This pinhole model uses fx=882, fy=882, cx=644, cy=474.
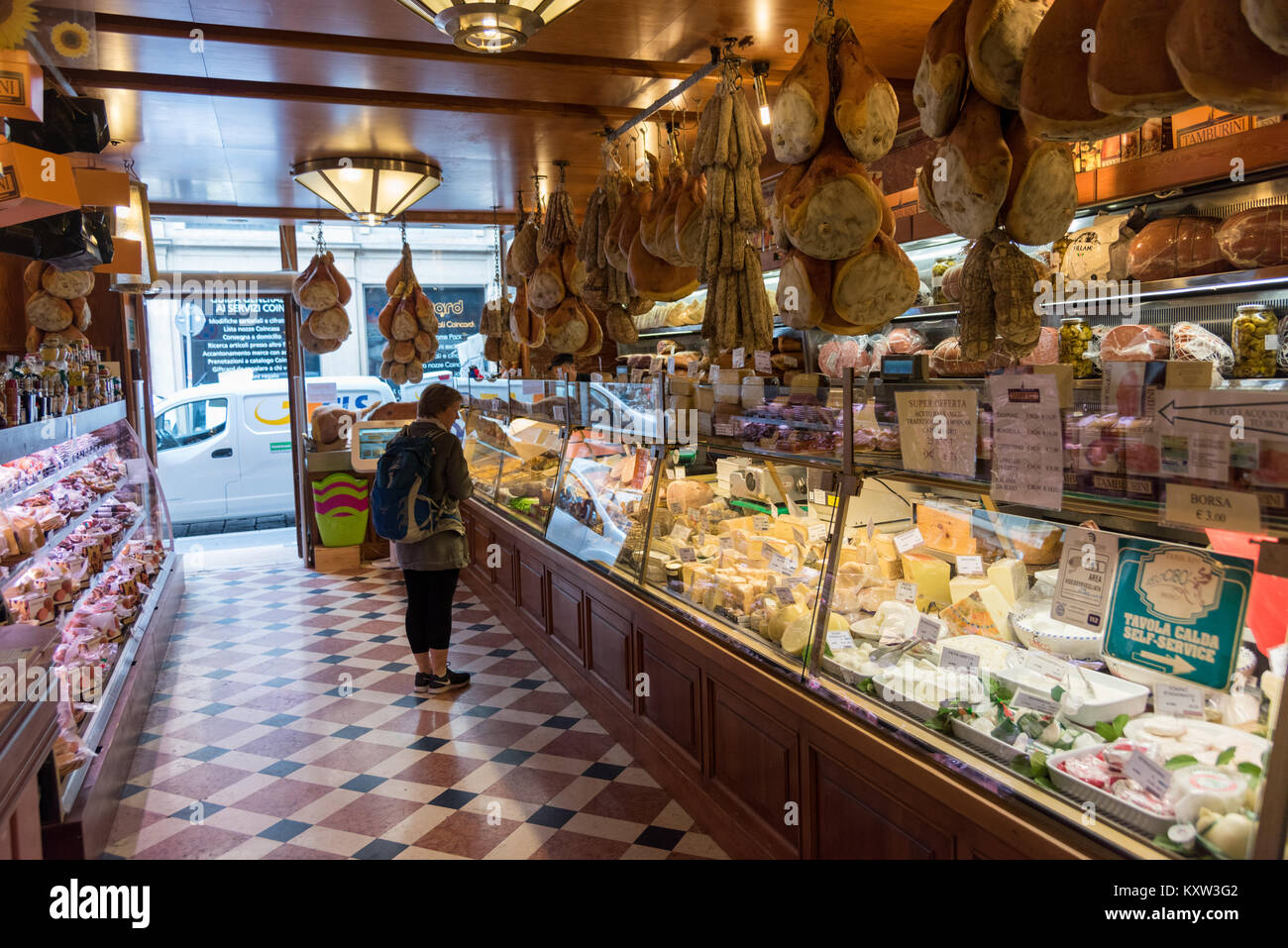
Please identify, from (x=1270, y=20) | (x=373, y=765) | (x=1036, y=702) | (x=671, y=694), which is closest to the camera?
(x=1270, y=20)

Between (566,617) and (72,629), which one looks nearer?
(72,629)

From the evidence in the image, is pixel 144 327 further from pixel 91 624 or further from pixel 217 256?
pixel 91 624

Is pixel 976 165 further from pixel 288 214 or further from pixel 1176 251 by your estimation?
pixel 288 214

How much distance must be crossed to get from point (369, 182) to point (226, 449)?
321 inches

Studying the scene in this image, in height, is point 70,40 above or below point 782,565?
above

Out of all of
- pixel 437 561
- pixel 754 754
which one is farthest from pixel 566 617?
pixel 754 754

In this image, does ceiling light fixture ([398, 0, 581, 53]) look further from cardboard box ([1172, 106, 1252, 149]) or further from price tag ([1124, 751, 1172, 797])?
cardboard box ([1172, 106, 1252, 149])

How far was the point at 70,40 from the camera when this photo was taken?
2.54m

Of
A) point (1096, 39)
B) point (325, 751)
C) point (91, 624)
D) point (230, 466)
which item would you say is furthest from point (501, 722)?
point (230, 466)

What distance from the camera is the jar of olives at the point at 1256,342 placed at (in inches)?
142

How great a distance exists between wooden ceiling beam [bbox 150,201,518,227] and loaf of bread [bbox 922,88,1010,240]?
216 inches

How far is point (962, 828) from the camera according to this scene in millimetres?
2248

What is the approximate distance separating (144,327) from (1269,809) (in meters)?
9.46

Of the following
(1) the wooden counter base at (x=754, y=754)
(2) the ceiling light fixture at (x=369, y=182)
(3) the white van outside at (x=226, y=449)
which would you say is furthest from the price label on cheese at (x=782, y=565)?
(3) the white van outside at (x=226, y=449)
